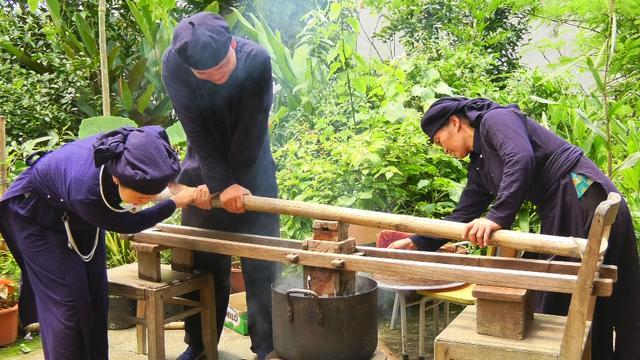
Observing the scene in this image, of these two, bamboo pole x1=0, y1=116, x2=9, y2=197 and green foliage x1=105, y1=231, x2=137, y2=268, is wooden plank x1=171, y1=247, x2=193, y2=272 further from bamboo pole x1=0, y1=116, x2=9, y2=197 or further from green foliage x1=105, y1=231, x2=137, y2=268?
bamboo pole x1=0, y1=116, x2=9, y2=197

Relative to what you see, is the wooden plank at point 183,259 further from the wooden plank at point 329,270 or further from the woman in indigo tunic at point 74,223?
the wooden plank at point 329,270

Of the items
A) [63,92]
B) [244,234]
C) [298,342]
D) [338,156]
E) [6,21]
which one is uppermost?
[6,21]

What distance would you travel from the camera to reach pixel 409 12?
28.0ft

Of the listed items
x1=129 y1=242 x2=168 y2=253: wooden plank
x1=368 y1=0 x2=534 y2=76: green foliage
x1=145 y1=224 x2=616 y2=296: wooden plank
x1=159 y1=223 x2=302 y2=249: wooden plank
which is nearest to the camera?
x1=145 y1=224 x2=616 y2=296: wooden plank

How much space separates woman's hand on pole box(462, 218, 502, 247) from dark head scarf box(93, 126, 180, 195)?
139 centimetres

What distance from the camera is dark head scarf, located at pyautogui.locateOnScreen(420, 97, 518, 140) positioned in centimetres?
312

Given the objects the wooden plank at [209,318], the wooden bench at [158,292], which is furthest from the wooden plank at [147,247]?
the wooden plank at [209,318]

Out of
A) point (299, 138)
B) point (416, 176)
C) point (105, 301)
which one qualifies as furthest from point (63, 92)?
point (105, 301)

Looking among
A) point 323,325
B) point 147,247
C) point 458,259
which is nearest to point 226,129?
point 147,247

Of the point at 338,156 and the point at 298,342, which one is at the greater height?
the point at 338,156

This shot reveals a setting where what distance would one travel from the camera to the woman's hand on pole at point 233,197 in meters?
3.51

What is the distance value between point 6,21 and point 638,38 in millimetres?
8366

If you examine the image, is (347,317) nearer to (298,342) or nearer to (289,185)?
(298,342)

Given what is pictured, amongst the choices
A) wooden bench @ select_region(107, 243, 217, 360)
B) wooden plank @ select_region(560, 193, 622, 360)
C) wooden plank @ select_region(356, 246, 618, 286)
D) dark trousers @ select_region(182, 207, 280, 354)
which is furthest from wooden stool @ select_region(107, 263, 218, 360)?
wooden plank @ select_region(560, 193, 622, 360)
